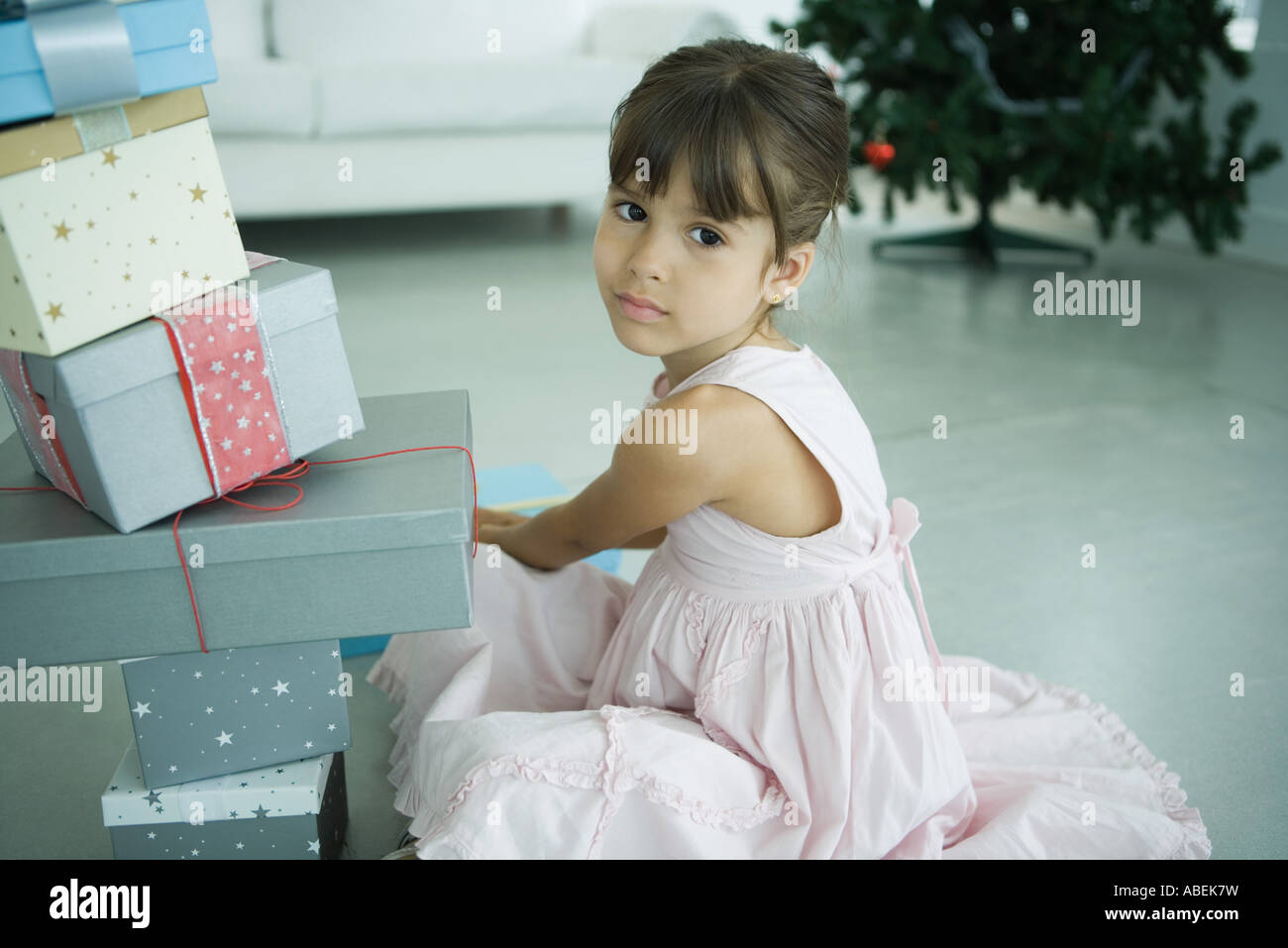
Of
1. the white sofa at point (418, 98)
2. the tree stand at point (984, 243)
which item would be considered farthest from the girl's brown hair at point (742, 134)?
the tree stand at point (984, 243)

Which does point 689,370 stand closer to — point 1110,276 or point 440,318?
point 440,318

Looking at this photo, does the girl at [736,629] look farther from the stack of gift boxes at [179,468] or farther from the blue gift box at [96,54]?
the blue gift box at [96,54]

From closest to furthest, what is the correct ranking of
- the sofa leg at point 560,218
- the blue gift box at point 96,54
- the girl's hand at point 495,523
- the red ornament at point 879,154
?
the blue gift box at point 96,54
the girl's hand at point 495,523
the red ornament at point 879,154
the sofa leg at point 560,218

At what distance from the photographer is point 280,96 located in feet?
9.58

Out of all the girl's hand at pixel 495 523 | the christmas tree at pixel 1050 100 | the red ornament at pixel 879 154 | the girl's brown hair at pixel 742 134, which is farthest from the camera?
the red ornament at pixel 879 154

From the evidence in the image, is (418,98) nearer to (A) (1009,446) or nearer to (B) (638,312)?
(A) (1009,446)

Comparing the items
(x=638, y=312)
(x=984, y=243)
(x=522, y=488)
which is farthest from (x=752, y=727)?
(x=984, y=243)

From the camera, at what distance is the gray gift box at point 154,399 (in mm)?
789

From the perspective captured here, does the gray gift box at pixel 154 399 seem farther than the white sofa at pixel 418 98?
No

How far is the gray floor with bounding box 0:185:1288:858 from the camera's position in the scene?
1223 mm

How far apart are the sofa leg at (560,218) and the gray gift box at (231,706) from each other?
2.84m

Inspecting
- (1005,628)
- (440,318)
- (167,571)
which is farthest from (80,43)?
(440,318)

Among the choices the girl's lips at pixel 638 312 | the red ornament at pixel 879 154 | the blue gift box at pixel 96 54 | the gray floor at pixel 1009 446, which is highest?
the blue gift box at pixel 96 54

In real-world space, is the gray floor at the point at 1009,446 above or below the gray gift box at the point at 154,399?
below
